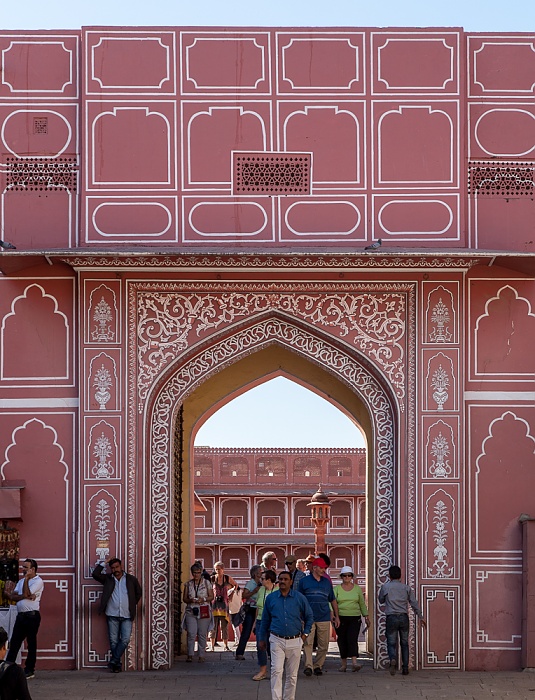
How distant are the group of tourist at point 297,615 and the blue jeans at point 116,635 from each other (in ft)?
3.44

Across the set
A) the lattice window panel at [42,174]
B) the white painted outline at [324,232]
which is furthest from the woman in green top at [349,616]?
the lattice window panel at [42,174]

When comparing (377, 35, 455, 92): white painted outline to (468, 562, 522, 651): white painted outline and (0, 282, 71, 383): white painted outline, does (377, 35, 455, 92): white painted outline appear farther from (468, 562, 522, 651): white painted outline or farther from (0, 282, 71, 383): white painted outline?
(468, 562, 522, 651): white painted outline

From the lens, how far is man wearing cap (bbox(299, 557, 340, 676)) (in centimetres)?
1135

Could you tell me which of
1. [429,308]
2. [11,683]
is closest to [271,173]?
[429,308]

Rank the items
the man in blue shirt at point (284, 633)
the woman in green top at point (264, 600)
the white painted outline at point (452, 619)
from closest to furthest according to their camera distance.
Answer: the man in blue shirt at point (284, 633) → the woman in green top at point (264, 600) → the white painted outline at point (452, 619)

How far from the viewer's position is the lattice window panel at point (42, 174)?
1193 centimetres

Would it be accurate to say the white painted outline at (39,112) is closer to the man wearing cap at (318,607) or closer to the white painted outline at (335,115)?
the white painted outline at (335,115)

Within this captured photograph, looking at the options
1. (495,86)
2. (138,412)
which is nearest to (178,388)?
(138,412)

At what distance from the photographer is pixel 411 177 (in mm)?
11883

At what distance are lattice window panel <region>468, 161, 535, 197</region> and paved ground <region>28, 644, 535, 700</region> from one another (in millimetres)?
4508

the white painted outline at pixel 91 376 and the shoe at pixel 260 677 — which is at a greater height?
the white painted outline at pixel 91 376

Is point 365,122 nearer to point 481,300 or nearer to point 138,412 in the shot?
point 481,300

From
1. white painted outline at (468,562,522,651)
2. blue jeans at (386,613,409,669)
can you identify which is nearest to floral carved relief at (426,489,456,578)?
white painted outline at (468,562,522,651)

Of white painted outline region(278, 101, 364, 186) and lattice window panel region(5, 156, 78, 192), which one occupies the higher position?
white painted outline region(278, 101, 364, 186)
